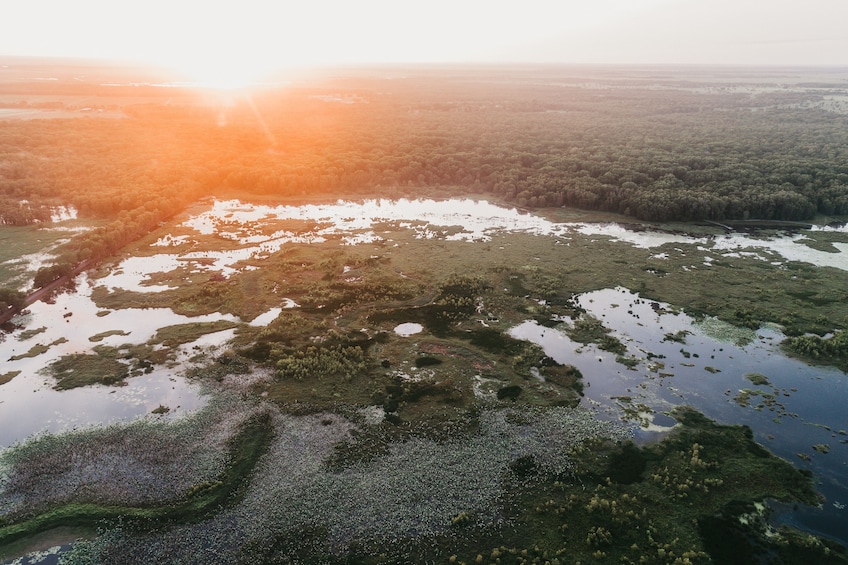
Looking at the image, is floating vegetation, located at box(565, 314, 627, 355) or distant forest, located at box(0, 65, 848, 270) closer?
floating vegetation, located at box(565, 314, 627, 355)

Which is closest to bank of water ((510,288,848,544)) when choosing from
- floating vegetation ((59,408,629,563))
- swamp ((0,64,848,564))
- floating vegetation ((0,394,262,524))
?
swamp ((0,64,848,564))

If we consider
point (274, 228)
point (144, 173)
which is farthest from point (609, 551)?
point (144, 173)

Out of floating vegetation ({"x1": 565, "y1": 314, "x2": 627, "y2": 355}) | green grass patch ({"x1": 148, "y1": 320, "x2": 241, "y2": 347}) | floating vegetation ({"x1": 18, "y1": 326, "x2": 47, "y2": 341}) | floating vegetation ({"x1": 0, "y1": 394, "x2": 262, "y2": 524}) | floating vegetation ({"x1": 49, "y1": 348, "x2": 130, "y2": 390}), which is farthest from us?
floating vegetation ({"x1": 18, "y1": 326, "x2": 47, "y2": 341})

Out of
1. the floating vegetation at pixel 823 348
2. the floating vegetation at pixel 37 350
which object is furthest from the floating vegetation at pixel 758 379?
the floating vegetation at pixel 37 350

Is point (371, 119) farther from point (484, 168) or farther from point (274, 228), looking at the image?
point (274, 228)

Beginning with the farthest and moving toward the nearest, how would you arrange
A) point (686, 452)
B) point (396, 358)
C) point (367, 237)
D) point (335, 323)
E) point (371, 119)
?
point (371, 119), point (367, 237), point (335, 323), point (396, 358), point (686, 452)

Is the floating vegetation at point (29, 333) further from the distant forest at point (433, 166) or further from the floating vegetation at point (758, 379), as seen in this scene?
the floating vegetation at point (758, 379)

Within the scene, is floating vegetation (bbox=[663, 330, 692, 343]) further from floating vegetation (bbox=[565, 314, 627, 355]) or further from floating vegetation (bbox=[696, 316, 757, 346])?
floating vegetation (bbox=[565, 314, 627, 355])
